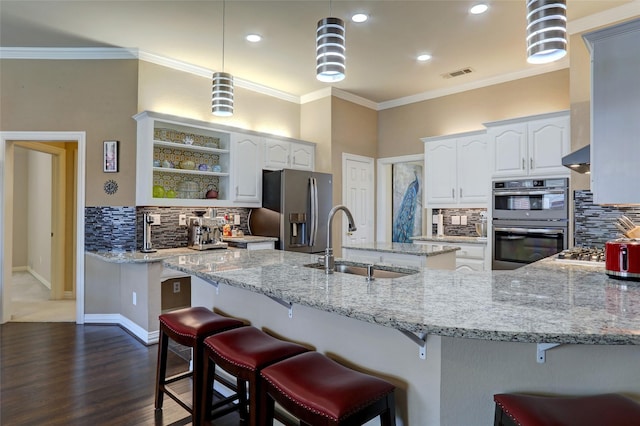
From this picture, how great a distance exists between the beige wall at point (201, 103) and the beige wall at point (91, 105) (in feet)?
0.54

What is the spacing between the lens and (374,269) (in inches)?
93.9

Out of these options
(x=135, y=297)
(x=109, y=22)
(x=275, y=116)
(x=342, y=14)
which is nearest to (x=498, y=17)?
(x=342, y=14)

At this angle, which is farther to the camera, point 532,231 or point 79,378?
point 532,231

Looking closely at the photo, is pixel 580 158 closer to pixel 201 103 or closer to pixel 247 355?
pixel 247 355

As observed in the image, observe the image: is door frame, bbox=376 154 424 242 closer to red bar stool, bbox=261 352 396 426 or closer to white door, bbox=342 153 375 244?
white door, bbox=342 153 375 244

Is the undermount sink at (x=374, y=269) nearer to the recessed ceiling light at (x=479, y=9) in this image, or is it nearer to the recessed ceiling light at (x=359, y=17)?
the recessed ceiling light at (x=359, y=17)

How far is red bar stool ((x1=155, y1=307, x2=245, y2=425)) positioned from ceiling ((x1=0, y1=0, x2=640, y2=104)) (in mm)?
2644

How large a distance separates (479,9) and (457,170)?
217 centimetres

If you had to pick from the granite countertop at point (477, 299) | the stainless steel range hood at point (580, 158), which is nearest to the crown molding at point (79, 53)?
the granite countertop at point (477, 299)

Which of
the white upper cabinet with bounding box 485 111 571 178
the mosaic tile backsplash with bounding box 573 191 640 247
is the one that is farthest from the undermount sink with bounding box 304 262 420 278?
the white upper cabinet with bounding box 485 111 571 178

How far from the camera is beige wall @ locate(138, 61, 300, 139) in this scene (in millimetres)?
4266

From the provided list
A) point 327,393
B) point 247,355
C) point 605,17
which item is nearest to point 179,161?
point 247,355

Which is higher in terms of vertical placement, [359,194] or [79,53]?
[79,53]

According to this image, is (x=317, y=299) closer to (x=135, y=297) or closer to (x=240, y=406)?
(x=240, y=406)
